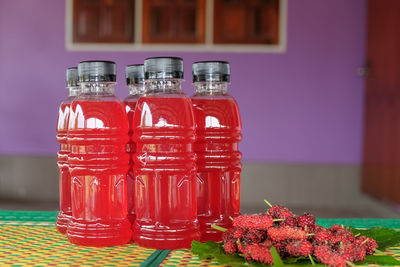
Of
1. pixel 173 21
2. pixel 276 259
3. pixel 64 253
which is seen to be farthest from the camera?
pixel 173 21

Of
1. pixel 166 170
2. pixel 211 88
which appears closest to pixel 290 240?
pixel 166 170

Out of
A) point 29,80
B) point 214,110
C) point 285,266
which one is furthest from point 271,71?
point 285,266

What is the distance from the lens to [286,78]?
4465 mm

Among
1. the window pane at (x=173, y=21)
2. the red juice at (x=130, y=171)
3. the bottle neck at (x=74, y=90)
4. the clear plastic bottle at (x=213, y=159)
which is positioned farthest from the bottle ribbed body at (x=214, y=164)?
the window pane at (x=173, y=21)

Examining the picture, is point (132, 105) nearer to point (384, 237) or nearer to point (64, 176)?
point (64, 176)

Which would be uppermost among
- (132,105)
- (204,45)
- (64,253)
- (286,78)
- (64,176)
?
(204,45)

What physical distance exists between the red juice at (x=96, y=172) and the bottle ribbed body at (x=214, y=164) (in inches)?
6.3

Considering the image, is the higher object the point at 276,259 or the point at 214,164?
the point at 214,164

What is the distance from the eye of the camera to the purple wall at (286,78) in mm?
4414

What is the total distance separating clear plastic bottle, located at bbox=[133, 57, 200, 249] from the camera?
3.09ft

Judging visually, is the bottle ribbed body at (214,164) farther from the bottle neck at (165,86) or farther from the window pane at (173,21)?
the window pane at (173,21)

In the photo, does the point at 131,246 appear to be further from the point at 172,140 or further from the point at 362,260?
the point at 362,260

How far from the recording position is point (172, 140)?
0.94m

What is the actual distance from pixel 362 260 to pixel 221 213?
29 cm
